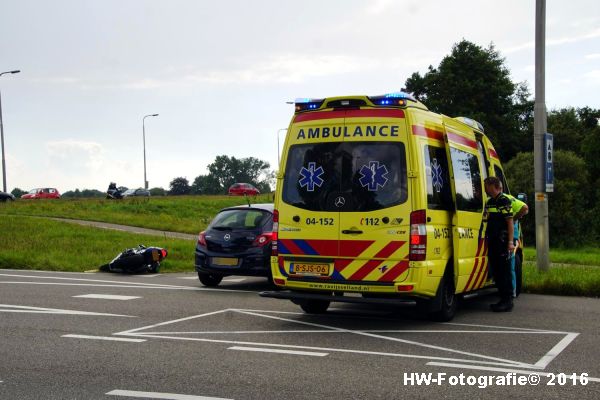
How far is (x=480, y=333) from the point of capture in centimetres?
904

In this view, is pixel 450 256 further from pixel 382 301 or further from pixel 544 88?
pixel 544 88

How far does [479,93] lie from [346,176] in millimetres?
46994

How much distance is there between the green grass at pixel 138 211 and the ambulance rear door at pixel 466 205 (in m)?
21.7

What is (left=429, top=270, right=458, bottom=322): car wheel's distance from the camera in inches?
387

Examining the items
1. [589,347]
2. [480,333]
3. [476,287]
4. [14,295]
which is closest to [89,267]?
[14,295]

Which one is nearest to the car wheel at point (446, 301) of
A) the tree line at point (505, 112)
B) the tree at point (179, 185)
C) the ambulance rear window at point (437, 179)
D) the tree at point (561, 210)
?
the ambulance rear window at point (437, 179)

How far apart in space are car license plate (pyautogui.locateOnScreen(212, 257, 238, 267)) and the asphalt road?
1.21 meters

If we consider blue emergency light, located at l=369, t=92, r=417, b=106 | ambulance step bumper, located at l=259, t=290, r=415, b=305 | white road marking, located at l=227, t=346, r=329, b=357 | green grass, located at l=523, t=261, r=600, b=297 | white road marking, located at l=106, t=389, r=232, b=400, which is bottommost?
green grass, located at l=523, t=261, r=600, b=297

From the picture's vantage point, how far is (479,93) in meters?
54.2

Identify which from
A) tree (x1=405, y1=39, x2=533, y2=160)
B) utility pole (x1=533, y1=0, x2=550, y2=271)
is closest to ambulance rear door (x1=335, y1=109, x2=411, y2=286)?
utility pole (x1=533, y1=0, x2=550, y2=271)

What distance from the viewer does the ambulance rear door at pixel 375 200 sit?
9.13 meters

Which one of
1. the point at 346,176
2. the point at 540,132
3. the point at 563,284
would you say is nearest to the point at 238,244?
the point at 346,176

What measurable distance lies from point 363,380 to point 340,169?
3656 millimetres

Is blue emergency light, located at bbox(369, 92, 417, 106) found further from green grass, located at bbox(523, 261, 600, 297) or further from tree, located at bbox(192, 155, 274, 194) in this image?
tree, located at bbox(192, 155, 274, 194)
